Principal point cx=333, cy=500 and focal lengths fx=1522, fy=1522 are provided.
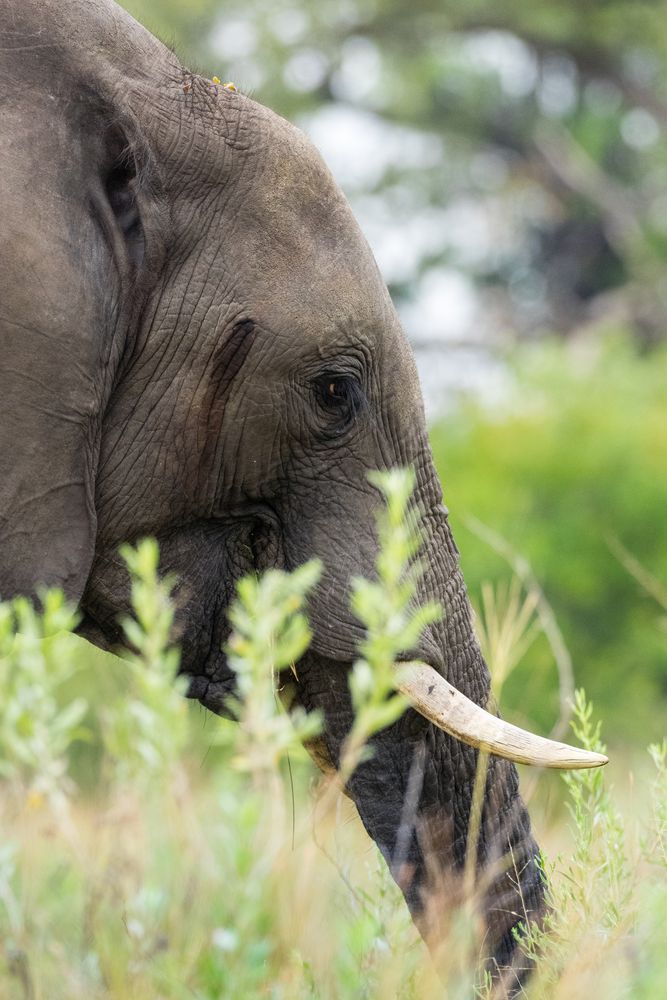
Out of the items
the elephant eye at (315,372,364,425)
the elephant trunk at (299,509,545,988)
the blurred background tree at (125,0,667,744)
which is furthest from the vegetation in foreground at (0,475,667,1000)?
the blurred background tree at (125,0,667,744)

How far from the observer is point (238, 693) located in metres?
3.31

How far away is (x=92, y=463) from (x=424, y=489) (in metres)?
0.82

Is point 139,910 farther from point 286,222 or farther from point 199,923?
point 286,222

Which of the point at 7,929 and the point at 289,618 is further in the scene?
the point at 289,618

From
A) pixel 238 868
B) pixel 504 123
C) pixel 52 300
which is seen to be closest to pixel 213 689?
pixel 52 300

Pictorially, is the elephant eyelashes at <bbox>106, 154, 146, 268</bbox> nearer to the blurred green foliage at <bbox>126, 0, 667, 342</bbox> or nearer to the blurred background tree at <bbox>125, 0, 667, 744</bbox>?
the blurred background tree at <bbox>125, 0, 667, 744</bbox>

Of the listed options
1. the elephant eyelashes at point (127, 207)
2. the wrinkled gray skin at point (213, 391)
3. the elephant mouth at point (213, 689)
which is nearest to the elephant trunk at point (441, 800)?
the wrinkled gray skin at point (213, 391)

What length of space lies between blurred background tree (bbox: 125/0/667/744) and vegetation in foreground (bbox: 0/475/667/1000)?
4.51m

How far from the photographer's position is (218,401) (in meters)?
3.26

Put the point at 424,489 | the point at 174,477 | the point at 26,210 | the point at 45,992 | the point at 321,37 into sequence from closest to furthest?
the point at 45,992
the point at 26,210
the point at 174,477
the point at 424,489
the point at 321,37

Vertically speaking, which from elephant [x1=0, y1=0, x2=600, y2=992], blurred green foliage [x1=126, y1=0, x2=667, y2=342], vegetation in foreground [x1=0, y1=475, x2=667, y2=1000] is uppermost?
blurred green foliage [x1=126, y1=0, x2=667, y2=342]

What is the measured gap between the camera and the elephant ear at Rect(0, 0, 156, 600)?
2941 mm

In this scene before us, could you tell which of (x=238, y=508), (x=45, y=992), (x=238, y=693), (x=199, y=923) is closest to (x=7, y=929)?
(x=45, y=992)

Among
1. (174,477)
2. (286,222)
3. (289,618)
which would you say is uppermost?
(286,222)
